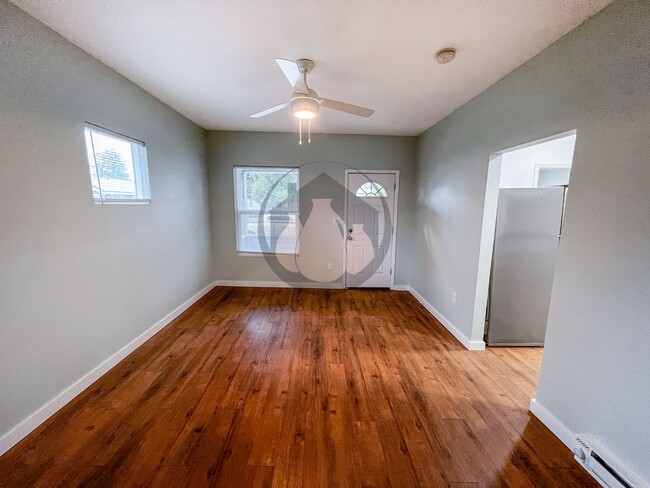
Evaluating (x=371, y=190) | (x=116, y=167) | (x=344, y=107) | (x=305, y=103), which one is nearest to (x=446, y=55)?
(x=344, y=107)

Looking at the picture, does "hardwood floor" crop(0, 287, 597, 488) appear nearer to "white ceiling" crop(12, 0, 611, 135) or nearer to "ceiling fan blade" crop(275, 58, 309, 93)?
"ceiling fan blade" crop(275, 58, 309, 93)

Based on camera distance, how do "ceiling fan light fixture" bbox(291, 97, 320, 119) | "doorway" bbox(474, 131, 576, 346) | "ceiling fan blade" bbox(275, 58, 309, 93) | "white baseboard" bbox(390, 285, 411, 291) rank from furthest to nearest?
"white baseboard" bbox(390, 285, 411, 291) < "doorway" bbox(474, 131, 576, 346) < "ceiling fan light fixture" bbox(291, 97, 320, 119) < "ceiling fan blade" bbox(275, 58, 309, 93)

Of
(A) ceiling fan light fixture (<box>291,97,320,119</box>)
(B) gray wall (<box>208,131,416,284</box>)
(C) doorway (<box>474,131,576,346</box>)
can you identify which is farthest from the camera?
(B) gray wall (<box>208,131,416,284</box>)

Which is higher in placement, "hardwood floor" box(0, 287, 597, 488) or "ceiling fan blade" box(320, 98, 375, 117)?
"ceiling fan blade" box(320, 98, 375, 117)

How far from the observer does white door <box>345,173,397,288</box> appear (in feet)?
13.5

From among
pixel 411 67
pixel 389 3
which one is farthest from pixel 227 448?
pixel 411 67

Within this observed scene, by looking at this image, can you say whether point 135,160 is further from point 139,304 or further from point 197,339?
point 197,339

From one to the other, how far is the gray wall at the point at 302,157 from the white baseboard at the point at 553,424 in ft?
9.38

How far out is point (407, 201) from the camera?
13.7 ft

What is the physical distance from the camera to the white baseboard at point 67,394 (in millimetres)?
1459

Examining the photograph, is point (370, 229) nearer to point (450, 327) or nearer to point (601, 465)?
point (450, 327)

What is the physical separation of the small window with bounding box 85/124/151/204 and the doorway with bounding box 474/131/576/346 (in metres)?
3.34

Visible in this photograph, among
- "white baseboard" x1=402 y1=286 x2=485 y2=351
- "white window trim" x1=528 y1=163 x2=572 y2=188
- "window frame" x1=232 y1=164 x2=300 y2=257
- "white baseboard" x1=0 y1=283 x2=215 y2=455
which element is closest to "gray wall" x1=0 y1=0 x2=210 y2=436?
"white baseboard" x1=0 y1=283 x2=215 y2=455

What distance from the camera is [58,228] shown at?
67.4 inches
